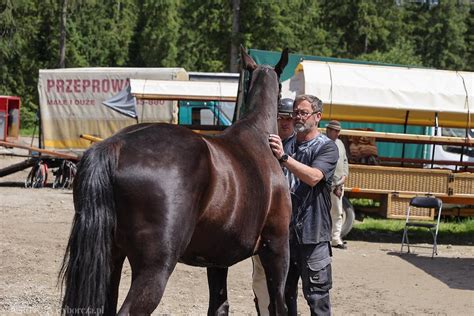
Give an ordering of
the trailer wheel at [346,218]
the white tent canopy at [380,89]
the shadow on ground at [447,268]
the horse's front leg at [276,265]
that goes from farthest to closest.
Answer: the white tent canopy at [380,89] → the trailer wheel at [346,218] → the shadow on ground at [447,268] → the horse's front leg at [276,265]

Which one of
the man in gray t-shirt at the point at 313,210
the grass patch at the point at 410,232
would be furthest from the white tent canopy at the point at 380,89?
the man in gray t-shirt at the point at 313,210

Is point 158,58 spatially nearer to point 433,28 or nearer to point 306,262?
point 433,28

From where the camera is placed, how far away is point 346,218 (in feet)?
43.7

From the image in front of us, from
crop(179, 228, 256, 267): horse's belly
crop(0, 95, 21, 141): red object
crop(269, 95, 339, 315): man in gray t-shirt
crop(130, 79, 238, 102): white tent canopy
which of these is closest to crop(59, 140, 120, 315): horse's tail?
crop(179, 228, 256, 267): horse's belly

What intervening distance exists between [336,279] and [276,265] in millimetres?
4609

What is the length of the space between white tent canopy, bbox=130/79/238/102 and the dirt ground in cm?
544

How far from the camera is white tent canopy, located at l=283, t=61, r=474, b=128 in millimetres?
14055

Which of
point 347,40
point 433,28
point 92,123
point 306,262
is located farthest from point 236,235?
point 433,28

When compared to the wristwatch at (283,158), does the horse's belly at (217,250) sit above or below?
below

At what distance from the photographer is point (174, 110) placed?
21797 mm

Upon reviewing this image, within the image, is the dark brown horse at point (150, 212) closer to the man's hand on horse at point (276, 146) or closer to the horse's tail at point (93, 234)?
the horse's tail at point (93, 234)

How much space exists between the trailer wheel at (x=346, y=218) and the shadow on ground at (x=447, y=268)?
975 mm

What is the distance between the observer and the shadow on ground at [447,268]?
10.1 m

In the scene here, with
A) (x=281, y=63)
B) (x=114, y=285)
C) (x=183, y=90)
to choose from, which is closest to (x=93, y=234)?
(x=114, y=285)
